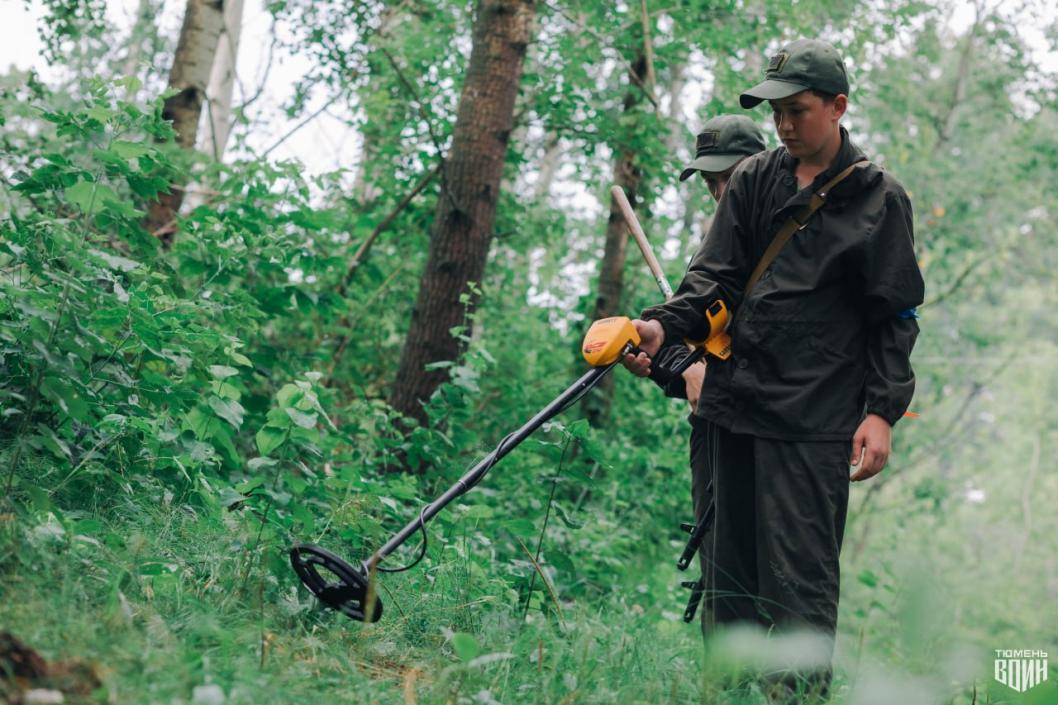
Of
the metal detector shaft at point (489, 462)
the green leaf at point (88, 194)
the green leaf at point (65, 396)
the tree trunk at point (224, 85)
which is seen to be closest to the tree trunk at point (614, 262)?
the tree trunk at point (224, 85)

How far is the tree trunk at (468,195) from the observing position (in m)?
6.43

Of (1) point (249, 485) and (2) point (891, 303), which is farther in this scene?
(1) point (249, 485)

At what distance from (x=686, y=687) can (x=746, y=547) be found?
70 centimetres

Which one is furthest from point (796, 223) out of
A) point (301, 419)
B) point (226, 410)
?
point (226, 410)

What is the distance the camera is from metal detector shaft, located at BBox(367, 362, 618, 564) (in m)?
3.18

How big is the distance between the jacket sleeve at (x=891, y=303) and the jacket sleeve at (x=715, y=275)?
453 millimetres

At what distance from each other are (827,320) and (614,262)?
22.2ft

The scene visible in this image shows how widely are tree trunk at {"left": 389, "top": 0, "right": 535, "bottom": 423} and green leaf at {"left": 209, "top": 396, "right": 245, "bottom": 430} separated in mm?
2138

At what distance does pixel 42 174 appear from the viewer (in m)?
4.29

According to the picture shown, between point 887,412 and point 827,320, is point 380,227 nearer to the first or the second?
point 827,320

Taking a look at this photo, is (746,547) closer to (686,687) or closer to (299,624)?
(686,687)

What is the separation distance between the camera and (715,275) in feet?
11.9

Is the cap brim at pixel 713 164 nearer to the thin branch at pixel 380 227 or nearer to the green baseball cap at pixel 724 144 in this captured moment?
the green baseball cap at pixel 724 144

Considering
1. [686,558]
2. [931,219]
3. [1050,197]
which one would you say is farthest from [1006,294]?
[686,558]
